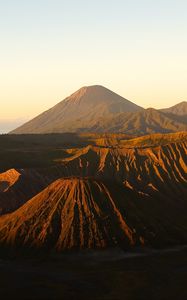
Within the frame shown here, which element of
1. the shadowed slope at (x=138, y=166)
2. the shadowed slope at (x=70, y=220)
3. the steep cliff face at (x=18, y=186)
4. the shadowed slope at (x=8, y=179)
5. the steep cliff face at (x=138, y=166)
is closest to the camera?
the shadowed slope at (x=70, y=220)

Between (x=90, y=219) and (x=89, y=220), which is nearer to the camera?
(x=89, y=220)

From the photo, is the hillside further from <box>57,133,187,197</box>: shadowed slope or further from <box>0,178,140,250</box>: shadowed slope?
<box>57,133,187,197</box>: shadowed slope

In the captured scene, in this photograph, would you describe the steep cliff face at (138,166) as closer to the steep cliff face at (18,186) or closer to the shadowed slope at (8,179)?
the steep cliff face at (18,186)

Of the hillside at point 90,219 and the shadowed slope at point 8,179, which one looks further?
the shadowed slope at point 8,179

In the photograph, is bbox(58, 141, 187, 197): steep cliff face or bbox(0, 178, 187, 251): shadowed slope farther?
bbox(58, 141, 187, 197): steep cliff face

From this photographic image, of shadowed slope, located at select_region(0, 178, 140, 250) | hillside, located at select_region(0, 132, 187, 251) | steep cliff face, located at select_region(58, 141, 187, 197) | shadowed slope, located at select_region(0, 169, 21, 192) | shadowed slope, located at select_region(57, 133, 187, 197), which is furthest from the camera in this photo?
shadowed slope, located at select_region(57, 133, 187, 197)

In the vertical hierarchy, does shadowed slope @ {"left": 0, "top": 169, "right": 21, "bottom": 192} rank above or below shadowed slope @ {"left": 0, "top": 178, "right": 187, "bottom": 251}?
above

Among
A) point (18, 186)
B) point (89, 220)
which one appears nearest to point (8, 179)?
point (18, 186)

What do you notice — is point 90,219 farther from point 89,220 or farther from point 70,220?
point 70,220

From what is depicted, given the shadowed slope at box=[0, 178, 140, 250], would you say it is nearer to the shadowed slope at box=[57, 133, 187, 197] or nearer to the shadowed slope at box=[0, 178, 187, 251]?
the shadowed slope at box=[0, 178, 187, 251]

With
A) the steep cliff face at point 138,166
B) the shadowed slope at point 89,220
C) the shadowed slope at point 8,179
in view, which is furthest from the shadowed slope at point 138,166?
the shadowed slope at point 89,220

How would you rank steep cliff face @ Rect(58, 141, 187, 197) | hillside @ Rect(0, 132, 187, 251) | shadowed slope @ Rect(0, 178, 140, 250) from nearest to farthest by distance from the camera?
shadowed slope @ Rect(0, 178, 140, 250) < hillside @ Rect(0, 132, 187, 251) < steep cliff face @ Rect(58, 141, 187, 197)

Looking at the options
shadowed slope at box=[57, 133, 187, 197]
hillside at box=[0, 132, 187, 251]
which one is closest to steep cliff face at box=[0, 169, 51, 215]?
hillside at box=[0, 132, 187, 251]

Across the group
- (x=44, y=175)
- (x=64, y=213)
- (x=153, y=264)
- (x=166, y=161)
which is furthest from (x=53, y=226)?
(x=166, y=161)
